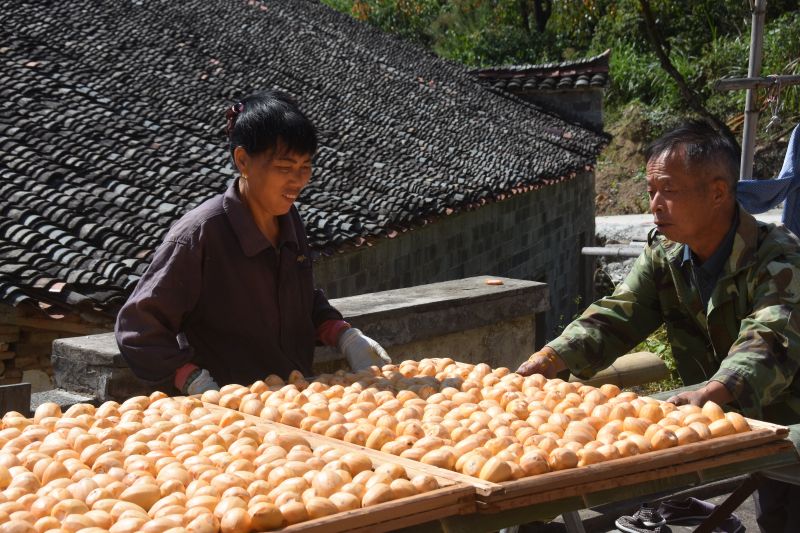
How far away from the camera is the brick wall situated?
1183 centimetres

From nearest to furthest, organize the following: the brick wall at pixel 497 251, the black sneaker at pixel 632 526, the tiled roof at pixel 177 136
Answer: the black sneaker at pixel 632 526, the tiled roof at pixel 177 136, the brick wall at pixel 497 251

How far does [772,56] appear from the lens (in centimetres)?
2234

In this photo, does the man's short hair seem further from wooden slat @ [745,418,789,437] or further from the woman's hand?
the woman's hand

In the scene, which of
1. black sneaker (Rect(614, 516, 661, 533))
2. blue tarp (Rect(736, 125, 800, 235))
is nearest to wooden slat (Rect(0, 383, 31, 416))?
black sneaker (Rect(614, 516, 661, 533))

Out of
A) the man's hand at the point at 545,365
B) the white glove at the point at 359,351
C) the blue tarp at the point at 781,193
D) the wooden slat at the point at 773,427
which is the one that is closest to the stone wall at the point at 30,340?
the blue tarp at the point at 781,193

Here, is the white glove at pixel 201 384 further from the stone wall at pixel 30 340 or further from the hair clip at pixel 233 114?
Result: the stone wall at pixel 30 340

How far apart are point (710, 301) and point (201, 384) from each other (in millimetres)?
1622

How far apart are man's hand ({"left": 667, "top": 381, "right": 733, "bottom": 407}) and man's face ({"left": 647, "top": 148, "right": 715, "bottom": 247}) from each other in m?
0.53

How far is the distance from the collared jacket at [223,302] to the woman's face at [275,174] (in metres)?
0.10

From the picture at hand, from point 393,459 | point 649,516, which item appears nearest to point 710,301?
point 649,516

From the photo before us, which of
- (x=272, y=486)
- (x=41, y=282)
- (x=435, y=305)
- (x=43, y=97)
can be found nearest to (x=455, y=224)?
(x=43, y=97)

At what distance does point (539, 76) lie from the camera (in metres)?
22.5

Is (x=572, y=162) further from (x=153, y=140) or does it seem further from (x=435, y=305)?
(x=435, y=305)

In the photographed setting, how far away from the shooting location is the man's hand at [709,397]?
3.11 meters
